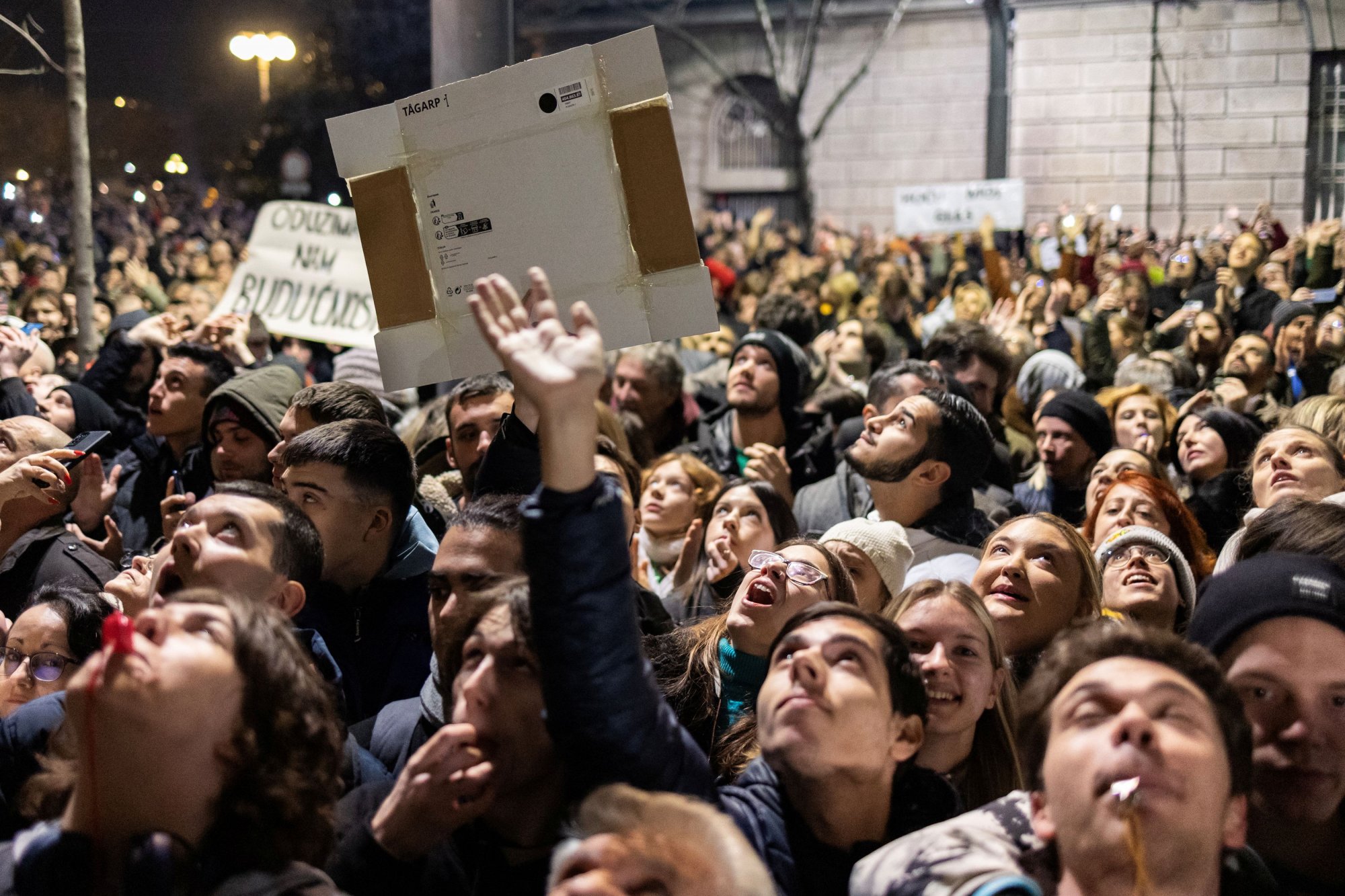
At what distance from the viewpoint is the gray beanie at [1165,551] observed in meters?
3.53

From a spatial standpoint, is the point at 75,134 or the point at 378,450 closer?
the point at 378,450

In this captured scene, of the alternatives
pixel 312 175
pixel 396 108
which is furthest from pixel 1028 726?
pixel 312 175

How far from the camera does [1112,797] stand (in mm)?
1727

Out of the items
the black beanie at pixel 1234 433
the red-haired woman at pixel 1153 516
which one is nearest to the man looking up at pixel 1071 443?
the black beanie at pixel 1234 433

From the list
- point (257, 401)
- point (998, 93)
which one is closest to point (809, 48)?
point (998, 93)

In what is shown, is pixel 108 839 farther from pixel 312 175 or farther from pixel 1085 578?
pixel 312 175

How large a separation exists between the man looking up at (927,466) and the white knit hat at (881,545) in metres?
0.52

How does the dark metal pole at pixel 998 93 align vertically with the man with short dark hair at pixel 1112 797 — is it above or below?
above

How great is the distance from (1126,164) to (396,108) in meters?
17.3

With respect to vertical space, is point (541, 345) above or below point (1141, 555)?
above

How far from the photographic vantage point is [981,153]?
2027cm

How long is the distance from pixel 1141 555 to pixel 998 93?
17.7 metres

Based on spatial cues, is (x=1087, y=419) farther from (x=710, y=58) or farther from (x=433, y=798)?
(x=710, y=58)

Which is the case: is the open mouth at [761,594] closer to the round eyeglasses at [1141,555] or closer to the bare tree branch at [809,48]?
the round eyeglasses at [1141,555]
